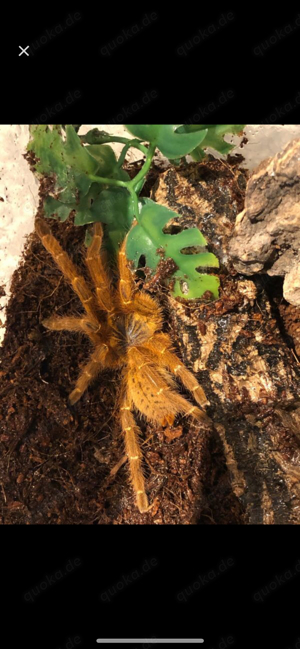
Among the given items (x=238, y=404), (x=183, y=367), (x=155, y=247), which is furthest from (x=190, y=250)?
(x=238, y=404)

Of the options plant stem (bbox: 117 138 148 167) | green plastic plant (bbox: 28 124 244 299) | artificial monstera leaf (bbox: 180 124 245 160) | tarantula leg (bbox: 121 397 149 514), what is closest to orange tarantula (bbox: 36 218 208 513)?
tarantula leg (bbox: 121 397 149 514)

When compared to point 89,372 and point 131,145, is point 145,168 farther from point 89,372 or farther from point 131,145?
point 89,372

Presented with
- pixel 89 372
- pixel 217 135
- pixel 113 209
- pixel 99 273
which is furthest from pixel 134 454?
pixel 217 135

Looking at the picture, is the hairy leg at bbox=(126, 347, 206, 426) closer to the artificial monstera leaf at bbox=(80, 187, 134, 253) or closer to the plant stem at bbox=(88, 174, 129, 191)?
the artificial monstera leaf at bbox=(80, 187, 134, 253)

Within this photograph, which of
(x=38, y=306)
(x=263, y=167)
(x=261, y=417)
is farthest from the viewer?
(x=38, y=306)

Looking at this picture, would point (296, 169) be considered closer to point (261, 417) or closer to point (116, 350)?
point (261, 417)

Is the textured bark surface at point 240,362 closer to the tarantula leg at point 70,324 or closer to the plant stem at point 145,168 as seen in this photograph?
the plant stem at point 145,168

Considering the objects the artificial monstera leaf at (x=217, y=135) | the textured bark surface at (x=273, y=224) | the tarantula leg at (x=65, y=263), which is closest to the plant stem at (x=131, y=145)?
the artificial monstera leaf at (x=217, y=135)
